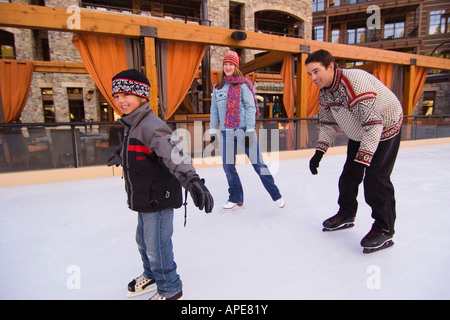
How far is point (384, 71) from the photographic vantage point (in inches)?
261

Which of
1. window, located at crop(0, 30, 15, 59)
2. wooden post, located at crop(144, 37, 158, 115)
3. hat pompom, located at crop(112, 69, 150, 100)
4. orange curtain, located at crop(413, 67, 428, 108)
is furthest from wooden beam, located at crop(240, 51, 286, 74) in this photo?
window, located at crop(0, 30, 15, 59)

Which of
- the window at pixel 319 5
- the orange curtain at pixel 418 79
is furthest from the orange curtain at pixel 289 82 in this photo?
the window at pixel 319 5

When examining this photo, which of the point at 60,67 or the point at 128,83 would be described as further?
the point at 60,67

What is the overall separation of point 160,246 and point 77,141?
3.25 m

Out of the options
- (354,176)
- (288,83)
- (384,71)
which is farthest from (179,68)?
(384,71)

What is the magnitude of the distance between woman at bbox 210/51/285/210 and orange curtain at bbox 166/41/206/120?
2424 millimetres

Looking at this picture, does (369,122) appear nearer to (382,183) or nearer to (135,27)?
Answer: (382,183)

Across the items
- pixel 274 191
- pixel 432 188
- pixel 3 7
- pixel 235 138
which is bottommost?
pixel 432 188

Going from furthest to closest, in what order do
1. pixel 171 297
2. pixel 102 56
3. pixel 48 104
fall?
1. pixel 48 104
2. pixel 102 56
3. pixel 171 297

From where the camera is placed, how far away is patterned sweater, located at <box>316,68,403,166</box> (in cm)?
135

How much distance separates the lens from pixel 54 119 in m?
12.0

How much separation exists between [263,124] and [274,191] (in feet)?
8.88
